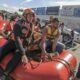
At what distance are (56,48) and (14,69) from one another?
1216 millimetres

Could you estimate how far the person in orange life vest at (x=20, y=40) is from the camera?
5277 millimetres

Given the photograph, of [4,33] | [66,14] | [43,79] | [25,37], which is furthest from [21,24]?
[66,14]

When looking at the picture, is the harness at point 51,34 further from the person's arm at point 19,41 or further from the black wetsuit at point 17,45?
the person's arm at point 19,41

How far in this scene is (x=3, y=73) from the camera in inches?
223

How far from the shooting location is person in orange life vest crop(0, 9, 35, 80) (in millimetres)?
5277

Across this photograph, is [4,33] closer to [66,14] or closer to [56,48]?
[56,48]

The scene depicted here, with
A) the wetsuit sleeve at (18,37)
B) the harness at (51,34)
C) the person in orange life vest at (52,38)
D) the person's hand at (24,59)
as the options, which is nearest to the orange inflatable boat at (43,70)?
the person's hand at (24,59)

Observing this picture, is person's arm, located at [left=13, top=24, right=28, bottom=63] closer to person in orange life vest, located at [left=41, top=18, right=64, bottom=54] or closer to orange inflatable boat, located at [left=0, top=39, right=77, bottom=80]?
orange inflatable boat, located at [left=0, top=39, right=77, bottom=80]

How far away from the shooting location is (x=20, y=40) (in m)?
5.39

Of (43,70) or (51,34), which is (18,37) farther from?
(51,34)

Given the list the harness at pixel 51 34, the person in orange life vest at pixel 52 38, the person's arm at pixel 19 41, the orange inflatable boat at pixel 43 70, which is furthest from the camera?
the harness at pixel 51 34

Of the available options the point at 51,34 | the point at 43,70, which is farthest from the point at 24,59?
the point at 51,34

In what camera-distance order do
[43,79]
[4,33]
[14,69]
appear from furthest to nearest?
[4,33]
[14,69]
[43,79]

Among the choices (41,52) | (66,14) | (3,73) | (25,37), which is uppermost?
(25,37)
